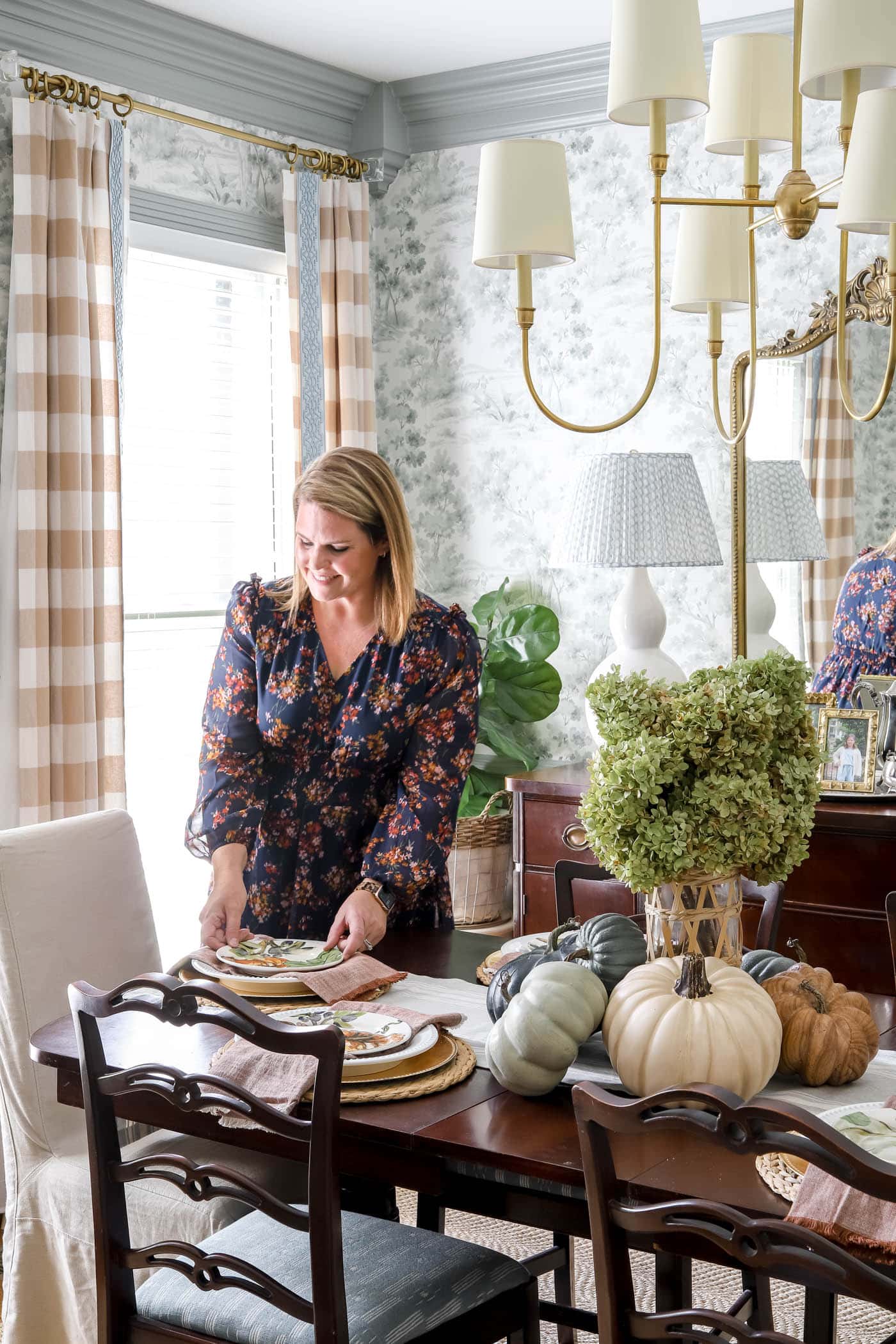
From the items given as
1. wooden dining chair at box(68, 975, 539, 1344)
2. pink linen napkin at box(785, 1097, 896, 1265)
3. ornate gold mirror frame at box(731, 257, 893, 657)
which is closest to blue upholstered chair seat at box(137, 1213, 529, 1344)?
wooden dining chair at box(68, 975, 539, 1344)

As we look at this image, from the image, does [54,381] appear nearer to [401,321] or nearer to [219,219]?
[219,219]

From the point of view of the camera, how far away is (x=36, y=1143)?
2299 mm

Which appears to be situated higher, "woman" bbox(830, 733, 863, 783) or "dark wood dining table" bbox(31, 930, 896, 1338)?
"woman" bbox(830, 733, 863, 783)

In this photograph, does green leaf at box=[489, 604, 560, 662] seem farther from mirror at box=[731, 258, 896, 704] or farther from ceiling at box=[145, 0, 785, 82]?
ceiling at box=[145, 0, 785, 82]

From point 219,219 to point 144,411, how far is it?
2.06ft

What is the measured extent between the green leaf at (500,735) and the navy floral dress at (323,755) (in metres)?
1.75

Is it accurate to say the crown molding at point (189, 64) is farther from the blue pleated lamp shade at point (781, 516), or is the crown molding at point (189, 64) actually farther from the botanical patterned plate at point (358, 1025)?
the botanical patterned plate at point (358, 1025)

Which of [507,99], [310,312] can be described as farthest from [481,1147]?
[507,99]

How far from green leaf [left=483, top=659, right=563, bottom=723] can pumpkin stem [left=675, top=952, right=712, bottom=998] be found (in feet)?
8.96

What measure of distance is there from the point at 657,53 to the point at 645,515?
5.92 ft

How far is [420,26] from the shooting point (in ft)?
13.0

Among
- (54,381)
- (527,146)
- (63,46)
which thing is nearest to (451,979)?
(527,146)

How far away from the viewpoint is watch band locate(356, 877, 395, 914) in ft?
7.74

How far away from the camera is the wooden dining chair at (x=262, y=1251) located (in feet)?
Answer: 5.02
